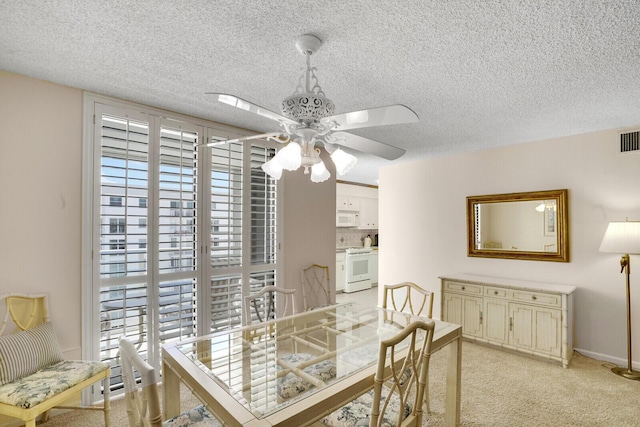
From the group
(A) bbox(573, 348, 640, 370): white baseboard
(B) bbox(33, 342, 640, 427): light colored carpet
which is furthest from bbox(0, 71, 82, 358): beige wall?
(A) bbox(573, 348, 640, 370): white baseboard

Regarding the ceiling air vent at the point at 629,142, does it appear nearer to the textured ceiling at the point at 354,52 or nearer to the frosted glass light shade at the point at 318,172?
the textured ceiling at the point at 354,52

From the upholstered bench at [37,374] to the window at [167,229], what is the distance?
0.33m

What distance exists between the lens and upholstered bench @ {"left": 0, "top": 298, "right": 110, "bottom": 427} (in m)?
1.69

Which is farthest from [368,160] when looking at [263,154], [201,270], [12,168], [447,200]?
[12,168]

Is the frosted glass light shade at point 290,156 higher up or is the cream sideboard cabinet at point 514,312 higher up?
the frosted glass light shade at point 290,156

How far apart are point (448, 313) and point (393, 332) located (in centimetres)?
207

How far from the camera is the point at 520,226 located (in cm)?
380

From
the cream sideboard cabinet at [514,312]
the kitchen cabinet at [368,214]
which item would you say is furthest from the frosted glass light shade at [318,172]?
the kitchen cabinet at [368,214]

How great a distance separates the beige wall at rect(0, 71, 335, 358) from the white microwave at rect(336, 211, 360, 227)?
16.6 feet

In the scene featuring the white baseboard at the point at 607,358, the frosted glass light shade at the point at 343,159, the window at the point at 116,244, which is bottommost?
the white baseboard at the point at 607,358

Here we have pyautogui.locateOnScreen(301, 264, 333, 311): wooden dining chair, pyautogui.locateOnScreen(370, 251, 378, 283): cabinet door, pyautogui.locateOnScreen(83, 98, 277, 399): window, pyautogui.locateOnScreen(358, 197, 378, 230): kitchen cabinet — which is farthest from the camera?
pyautogui.locateOnScreen(358, 197, 378, 230): kitchen cabinet

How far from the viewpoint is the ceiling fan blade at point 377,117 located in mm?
1480

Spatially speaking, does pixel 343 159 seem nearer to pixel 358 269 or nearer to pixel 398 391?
pixel 398 391

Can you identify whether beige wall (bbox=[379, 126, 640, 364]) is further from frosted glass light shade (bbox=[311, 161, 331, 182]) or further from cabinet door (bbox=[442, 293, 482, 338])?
frosted glass light shade (bbox=[311, 161, 331, 182])
